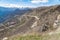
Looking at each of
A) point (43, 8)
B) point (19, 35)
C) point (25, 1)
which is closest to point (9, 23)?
point (19, 35)

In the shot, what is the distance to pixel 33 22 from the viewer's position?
1.63 m

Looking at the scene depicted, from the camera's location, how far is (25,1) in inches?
64.7

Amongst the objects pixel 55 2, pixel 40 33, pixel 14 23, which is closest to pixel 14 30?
pixel 14 23

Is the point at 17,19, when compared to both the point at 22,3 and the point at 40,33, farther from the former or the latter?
the point at 40,33

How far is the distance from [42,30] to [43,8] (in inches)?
10.5

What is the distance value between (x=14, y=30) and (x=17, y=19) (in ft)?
0.45

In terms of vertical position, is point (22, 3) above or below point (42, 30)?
above

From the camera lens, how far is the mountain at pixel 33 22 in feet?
5.24

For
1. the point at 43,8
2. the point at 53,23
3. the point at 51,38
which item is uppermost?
the point at 43,8

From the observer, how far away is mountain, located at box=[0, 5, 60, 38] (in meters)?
1.60

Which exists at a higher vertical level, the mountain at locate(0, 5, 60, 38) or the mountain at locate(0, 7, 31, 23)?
the mountain at locate(0, 7, 31, 23)

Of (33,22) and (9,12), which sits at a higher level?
(9,12)

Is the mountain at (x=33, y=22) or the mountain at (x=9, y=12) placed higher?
the mountain at (x=9, y=12)

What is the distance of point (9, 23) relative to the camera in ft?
5.33
